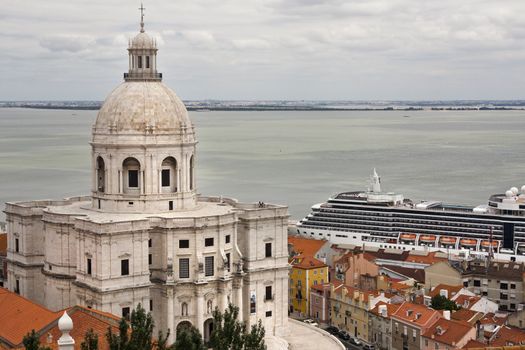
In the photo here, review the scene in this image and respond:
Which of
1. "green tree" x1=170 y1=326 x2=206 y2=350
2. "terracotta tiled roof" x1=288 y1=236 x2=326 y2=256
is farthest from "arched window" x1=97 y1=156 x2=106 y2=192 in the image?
"terracotta tiled roof" x1=288 y1=236 x2=326 y2=256

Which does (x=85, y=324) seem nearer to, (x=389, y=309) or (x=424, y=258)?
(x=389, y=309)

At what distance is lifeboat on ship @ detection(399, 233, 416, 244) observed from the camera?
235 ft

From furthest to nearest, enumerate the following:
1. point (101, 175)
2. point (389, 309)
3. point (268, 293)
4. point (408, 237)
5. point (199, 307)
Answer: point (408, 237) < point (389, 309) < point (268, 293) < point (101, 175) < point (199, 307)

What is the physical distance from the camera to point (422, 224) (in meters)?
71.6

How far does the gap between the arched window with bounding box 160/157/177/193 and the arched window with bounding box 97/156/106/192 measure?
98.2 inches

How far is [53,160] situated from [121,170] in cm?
9031

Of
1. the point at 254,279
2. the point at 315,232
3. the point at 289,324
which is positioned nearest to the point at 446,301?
the point at 289,324

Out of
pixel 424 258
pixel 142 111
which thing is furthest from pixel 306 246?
pixel 142 111

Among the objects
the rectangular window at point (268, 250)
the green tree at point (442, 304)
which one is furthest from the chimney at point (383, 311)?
the rectangular window at point (268, 250)

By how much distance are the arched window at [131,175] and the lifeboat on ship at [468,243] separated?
38.4 meters

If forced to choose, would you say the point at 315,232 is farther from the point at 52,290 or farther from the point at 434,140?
the point at 434,140

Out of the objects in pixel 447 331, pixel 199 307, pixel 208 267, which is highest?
Answer: pixel 208 267

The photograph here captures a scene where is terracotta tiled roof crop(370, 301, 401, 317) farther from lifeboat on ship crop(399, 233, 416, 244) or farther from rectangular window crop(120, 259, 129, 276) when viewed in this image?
lifeboat on ship crop(399, 233, 416, 244)

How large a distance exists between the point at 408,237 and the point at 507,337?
3243cm
